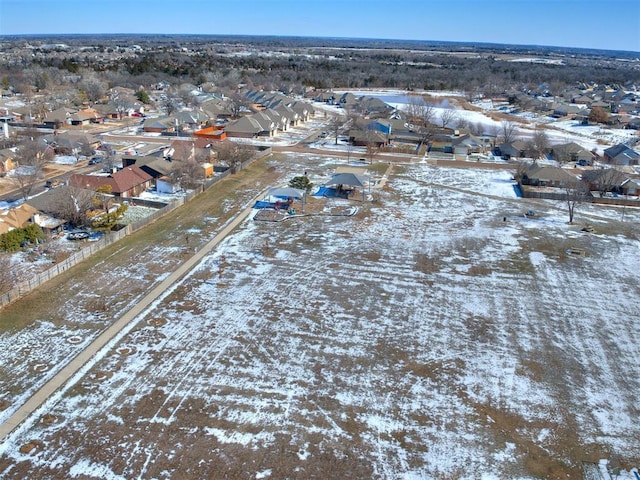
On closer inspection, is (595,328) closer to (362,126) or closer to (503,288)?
(503,288)

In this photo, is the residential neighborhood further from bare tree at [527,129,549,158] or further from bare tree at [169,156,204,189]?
bare tree at [527,129,549,158]

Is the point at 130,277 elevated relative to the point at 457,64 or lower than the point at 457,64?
lower

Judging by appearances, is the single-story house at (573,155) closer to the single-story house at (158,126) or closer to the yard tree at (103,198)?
the yard tree at (103,198)

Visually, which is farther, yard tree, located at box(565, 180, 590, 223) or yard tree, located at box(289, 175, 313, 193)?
yard tree, located at box(289, 175, 313, 193)

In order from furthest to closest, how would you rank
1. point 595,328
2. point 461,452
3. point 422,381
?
1. point 595,328
2. point 422,381
3. point 461,452

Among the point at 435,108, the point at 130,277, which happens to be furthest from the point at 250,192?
the point at 435,108

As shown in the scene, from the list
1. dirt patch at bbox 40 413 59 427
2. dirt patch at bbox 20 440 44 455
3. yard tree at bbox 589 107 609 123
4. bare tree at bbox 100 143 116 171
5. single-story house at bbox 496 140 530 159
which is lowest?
dirt patch at bbox 20 440 44 455

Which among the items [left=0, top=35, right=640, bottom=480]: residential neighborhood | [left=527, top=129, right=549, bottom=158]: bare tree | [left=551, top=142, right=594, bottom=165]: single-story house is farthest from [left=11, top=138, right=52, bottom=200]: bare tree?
[left=551, top=142, right=594, bottom=165]: single-story house
